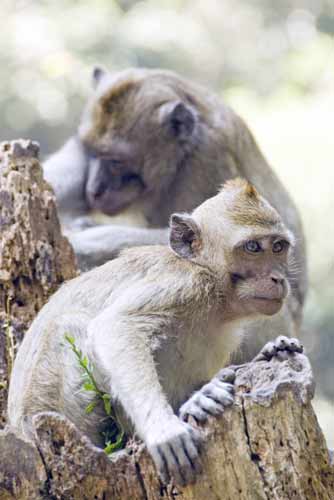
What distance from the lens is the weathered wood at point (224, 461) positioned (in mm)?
4352

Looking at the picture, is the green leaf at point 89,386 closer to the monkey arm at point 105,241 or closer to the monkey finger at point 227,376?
the monkey finger at point 227,376

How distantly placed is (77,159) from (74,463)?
5.71 m

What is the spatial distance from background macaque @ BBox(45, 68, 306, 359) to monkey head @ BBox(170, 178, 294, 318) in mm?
3554

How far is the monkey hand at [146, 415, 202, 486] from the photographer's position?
14.2 ft

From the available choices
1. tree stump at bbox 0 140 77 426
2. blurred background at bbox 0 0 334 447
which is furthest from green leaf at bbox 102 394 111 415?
blurred background at bbox 0 0 334 447

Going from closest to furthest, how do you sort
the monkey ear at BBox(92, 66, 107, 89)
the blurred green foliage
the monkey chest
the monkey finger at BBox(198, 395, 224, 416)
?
the monkey finger at BBox(198, 395, 224, 416), the monkey chest, the monkey ear at BBox(92, 66, 107, 89), the blurred green foliage

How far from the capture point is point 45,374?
17.1 feet

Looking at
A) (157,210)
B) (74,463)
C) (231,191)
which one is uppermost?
(157,210)

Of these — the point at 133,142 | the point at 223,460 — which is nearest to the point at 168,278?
the point at 223,460

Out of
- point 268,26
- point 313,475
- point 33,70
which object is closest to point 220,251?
point 313,475

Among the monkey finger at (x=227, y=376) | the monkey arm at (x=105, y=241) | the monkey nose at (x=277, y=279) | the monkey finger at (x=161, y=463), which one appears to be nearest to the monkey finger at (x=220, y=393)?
the monkey finger at (x=227, y=376)

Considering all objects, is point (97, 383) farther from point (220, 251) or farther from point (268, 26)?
point (268, 26)

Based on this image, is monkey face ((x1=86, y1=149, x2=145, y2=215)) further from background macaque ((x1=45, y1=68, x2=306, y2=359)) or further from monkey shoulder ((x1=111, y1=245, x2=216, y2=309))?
monkey shoulder ((x1=111, y1=245, x2=216, y2=309))

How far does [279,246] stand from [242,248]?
226mm
